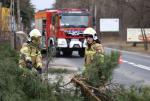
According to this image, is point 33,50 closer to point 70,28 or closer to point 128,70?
point 128,70

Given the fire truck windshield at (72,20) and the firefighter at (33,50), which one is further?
the fire truck windshield at (72,20)

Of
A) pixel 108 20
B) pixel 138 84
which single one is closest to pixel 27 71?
pixel 138 84

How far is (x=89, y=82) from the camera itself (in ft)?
24.9

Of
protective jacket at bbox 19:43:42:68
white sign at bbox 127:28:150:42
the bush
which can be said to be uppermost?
protective jacket at bbox 19:43:42:68

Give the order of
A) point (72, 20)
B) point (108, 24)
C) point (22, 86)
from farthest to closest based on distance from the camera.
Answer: point (108, 24) → point (72, 20) → point (22, 86)

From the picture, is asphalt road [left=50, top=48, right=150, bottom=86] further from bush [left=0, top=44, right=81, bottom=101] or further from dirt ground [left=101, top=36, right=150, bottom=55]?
A: dirt ground [left=101, top=36, right=150, bottom=55]

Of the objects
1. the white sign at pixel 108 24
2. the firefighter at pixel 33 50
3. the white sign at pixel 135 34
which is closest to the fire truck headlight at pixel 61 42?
the firefighter at pixel 33 50

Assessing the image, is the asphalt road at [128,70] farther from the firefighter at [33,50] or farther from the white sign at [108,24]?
the white sign at [108,24]

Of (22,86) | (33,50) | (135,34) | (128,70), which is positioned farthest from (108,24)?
(22,86)

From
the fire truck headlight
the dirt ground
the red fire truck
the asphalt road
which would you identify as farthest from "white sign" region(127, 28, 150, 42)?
the asphalt road

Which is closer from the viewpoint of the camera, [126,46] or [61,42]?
[61,42]

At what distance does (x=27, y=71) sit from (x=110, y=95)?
120 centimetres

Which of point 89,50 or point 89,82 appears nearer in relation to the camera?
point 89,82

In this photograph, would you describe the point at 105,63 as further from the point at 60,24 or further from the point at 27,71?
the point at 60,24
